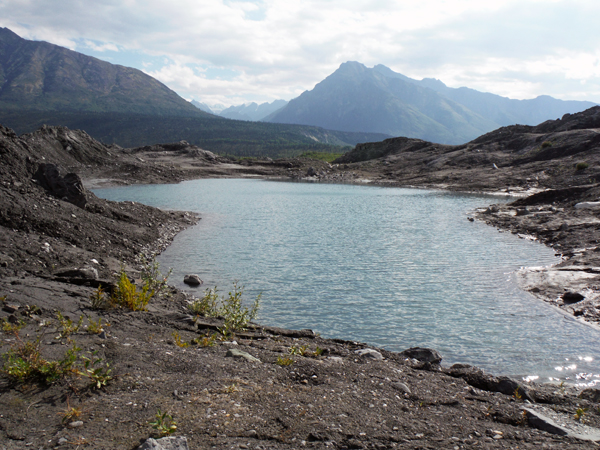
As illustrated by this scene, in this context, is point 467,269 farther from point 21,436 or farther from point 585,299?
point 21,436

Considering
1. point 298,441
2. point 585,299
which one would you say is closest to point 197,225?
point 585,299

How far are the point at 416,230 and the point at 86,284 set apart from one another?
21.9 metres

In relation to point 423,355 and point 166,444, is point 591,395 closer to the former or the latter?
point 423,355

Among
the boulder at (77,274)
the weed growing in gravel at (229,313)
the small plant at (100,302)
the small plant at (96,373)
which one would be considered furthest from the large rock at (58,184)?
the small plant at (96,373)

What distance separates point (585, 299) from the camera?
546 inches

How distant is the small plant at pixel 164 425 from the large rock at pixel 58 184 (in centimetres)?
1797

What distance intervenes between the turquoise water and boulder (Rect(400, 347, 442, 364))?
854 millimetres

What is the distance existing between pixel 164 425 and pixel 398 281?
1293 cm

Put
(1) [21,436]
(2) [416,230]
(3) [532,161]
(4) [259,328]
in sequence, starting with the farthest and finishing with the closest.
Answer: (3) [532,161], (2) [416,230], (4) [259,328], (1) [21,436]

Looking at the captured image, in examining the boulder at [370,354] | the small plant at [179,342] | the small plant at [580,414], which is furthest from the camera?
the boulder at [370,354]

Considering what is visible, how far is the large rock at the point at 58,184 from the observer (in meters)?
19.9

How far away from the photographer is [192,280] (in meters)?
16.0

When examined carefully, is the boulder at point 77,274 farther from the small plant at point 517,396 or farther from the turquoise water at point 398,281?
the small plant at point 517,396

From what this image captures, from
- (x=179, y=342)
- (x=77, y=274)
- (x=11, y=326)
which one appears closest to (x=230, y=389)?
(x=179, y=342)
